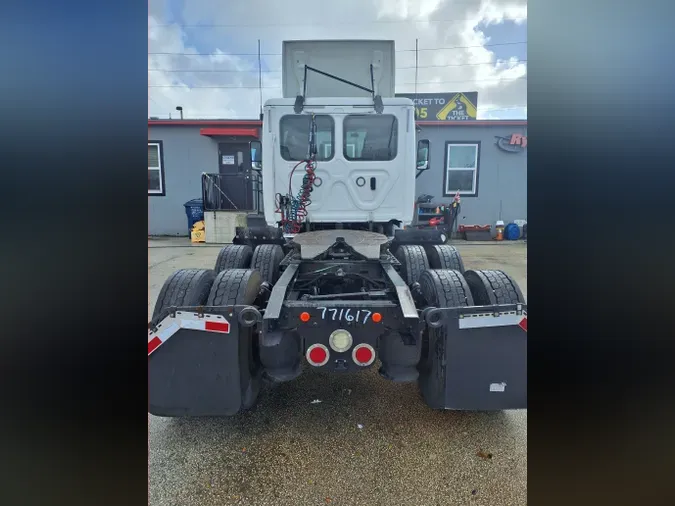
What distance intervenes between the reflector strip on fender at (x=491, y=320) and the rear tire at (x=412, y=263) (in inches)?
56.6

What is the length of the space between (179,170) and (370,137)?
954 centimetres

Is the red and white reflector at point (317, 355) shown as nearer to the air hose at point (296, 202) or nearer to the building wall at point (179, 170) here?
the air hose at point (296, 202)

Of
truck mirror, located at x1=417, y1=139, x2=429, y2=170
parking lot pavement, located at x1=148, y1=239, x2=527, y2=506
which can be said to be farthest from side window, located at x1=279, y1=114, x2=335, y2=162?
parking lot pavement, located at x1=148, y1=239, x2=527, y2=506

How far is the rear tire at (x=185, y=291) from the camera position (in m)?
2.29

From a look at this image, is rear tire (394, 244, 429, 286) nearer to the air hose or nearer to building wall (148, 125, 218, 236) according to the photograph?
the air hose

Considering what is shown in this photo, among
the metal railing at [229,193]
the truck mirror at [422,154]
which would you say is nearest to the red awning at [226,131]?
the metal railing at [229,193]

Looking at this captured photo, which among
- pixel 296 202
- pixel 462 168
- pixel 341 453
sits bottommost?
pixel 341 453

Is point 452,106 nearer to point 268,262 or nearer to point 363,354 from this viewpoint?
point 268,262

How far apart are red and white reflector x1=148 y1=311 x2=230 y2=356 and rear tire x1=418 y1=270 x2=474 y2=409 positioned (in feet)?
4.07

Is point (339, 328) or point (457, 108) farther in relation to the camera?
point (457, 108)

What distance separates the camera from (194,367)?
2.01m

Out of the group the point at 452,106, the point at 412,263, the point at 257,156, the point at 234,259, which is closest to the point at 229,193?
the point at 257,156
